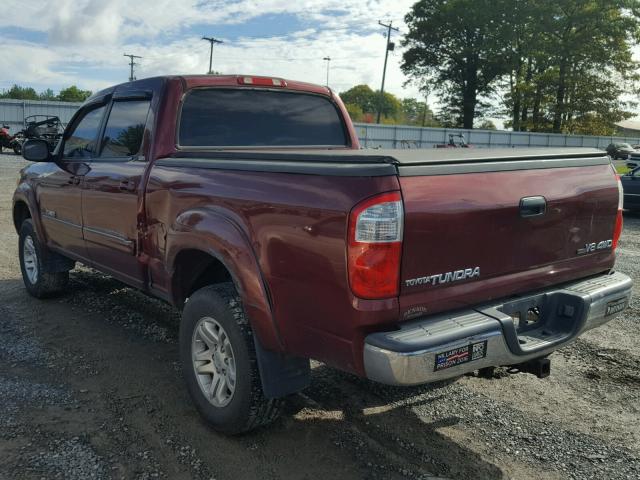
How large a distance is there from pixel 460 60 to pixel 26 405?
5624 centimetres

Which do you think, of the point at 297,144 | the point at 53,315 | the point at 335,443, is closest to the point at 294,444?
the point at 335,443

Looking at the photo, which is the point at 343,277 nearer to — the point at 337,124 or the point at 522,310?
the point at 522,310

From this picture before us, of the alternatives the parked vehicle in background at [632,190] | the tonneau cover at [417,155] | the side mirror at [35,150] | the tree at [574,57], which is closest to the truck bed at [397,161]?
the tonneau cover at [417,155]

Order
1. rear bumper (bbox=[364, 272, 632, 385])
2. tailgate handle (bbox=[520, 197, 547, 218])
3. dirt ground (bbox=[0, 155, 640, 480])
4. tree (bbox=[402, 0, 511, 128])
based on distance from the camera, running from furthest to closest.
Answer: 1. tree (bbox=[402, 0, 511, 128])
2. dirt ground (bbox=[0, 155, 640, 480])
3. tailgate handle (bbox=[520, 197, 547, 218])
4. rear bumper (bbox=[364, 272, 632, 385])

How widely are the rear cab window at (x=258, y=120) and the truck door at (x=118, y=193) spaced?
338 mm

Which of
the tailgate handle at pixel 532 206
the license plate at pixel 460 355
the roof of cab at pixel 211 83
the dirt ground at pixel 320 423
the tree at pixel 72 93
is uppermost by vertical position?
the tree at pixel 72 93

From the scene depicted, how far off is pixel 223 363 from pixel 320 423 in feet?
2.29

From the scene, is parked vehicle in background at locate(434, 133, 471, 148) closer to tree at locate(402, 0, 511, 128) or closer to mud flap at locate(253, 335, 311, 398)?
mud flap at locate(253, 335, 311, 398)

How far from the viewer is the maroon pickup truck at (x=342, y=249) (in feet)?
8.12

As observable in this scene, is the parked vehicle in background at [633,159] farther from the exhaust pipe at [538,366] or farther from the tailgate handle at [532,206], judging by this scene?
the tailgate handle at [532,206]

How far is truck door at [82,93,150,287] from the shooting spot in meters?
4.01

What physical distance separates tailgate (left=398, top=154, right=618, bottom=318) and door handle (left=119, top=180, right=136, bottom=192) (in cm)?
215

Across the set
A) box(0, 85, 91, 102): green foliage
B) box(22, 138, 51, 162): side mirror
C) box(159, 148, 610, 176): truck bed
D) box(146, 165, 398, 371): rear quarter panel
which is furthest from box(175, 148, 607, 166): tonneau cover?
box(0, 85, 91, 102): green foliage

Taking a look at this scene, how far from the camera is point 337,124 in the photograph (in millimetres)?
5031
